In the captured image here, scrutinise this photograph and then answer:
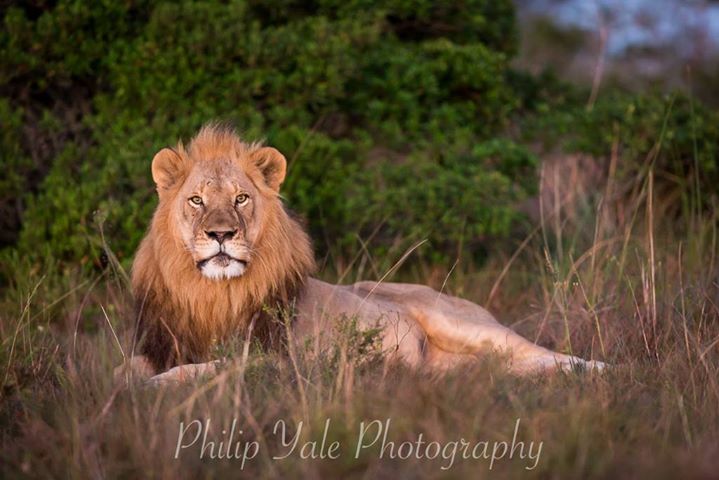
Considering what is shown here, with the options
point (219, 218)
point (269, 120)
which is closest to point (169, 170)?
point (219, 218)

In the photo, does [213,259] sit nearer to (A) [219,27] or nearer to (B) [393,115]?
(A) [219,27]

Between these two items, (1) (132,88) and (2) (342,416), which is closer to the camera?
(2) (342,416)

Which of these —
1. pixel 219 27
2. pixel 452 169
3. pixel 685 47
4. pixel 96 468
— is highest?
pixel 219 27

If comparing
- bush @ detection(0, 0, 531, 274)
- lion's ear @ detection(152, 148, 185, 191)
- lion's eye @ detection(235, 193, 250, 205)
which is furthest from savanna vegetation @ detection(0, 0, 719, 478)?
lion's eye @ detection(235, 193, 250, 205)

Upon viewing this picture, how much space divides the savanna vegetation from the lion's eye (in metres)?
0.79

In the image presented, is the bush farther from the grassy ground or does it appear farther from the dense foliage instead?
the grassy ground

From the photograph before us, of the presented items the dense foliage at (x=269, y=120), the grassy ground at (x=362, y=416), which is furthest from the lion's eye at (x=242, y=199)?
the dense foliage at (x=269, y=120)

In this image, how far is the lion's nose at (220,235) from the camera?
199 inches

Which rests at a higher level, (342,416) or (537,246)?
(342,416)

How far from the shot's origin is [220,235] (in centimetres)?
507

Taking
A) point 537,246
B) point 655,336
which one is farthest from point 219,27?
point 655,336

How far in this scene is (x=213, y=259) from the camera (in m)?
5.11

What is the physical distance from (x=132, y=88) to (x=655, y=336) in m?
4.52

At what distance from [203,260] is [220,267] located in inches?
3.6
